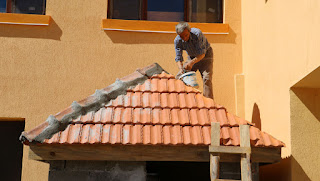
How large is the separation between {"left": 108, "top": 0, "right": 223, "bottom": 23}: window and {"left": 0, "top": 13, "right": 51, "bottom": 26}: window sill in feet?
4.05

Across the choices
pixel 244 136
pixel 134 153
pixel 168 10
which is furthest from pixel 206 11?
pixel 134 153

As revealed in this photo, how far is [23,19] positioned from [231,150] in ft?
16.1

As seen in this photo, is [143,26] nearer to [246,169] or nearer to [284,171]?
[284,171]

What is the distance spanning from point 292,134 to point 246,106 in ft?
8.07

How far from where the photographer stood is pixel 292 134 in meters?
6.71

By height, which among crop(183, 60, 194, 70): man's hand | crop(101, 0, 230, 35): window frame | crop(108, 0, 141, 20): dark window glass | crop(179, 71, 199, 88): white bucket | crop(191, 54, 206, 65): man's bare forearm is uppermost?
crop(108, 0, 141, 20): dark window glass

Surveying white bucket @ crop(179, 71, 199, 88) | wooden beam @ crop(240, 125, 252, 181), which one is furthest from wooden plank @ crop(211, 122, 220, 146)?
white bucket @ crop(179, 71, 199, 88)

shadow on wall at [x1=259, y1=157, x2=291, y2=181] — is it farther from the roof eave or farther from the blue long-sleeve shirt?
the blue long-sleeve shirt

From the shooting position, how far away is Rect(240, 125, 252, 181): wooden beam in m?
6.18

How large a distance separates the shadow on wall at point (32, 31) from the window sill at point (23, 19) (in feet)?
0.27

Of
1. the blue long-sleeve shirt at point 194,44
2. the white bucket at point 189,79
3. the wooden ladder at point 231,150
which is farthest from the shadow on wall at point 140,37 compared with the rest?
the wooden ladder at point 231,150

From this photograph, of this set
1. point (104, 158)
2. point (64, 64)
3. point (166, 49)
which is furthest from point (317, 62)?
point (64, 64)

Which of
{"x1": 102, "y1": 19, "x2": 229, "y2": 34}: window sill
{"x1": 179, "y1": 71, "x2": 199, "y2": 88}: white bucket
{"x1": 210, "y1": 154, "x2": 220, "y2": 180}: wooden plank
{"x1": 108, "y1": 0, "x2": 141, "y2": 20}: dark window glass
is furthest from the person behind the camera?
{"x1": 108, "y1": 0, "x2": 141, "y2": 20}: dark window glass

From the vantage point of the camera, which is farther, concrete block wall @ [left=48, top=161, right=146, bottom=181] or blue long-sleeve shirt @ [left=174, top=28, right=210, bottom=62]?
blue long-sleeve shirt @ [left=174, top=28, right=210, bottom=62]
